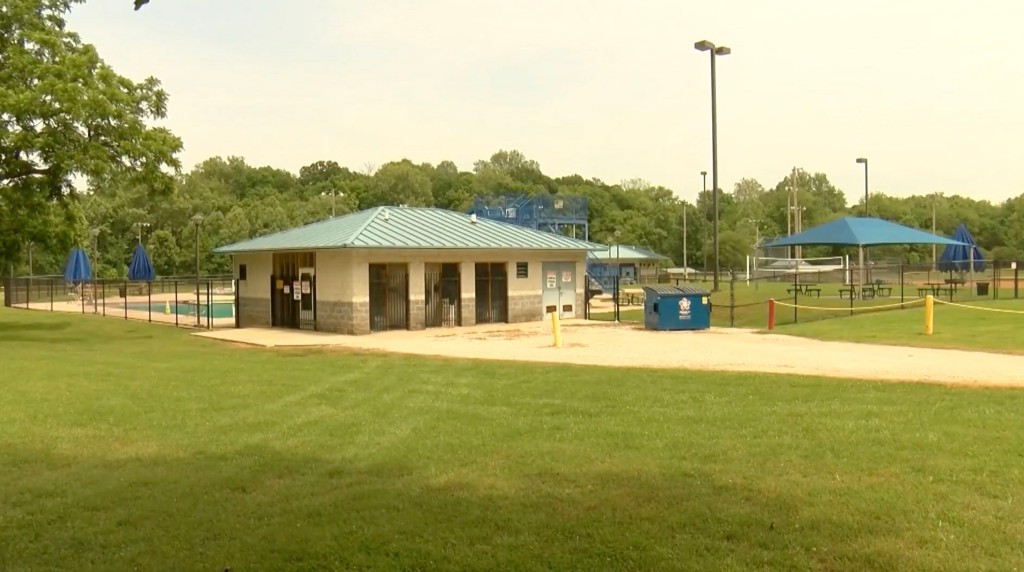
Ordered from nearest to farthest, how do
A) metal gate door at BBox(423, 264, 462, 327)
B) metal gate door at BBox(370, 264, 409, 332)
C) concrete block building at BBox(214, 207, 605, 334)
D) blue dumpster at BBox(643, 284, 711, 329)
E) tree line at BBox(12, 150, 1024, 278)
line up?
blue dumpster at BBox(643, 284, 711, 329)
concrete block building at BBox(214, 207, 605, 334)
metal gate door at BBox(370, 264, 409, 332)
metal gate door at BBox(423, 264, 462, 327)
tree line at BBox(12, 150, 1024, 278)

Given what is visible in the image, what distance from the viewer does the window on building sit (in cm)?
2981

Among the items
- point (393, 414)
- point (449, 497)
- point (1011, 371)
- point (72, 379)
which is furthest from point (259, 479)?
point (1011, 371)

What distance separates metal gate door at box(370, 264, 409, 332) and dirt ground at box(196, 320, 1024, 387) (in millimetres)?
1239

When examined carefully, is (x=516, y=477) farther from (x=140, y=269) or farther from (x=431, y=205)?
(x=431, y=205)

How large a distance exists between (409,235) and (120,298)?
33637mm

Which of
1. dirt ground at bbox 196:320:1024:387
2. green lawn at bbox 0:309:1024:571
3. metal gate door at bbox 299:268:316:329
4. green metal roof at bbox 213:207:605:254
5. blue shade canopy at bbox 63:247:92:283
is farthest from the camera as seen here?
blue shade canopy at bbox 63:247:92:283

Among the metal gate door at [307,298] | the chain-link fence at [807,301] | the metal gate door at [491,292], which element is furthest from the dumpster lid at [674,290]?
the metal gate door at [307,298]

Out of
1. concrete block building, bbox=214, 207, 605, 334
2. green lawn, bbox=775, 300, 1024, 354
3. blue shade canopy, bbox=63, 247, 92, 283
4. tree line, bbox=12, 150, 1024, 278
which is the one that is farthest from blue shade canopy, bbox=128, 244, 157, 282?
green lawn, bbox=775, 300, 1024, 354

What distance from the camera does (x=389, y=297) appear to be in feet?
88.0

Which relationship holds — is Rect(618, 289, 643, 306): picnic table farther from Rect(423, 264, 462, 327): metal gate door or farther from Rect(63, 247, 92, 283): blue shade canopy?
Rect(63, 247, 92, 283): blue shade canopy

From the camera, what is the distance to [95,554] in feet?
17.7

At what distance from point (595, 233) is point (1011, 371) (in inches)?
3407

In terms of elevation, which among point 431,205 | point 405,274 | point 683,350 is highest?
point 431,205

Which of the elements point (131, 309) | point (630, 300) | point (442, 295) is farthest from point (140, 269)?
point (442, 295)
